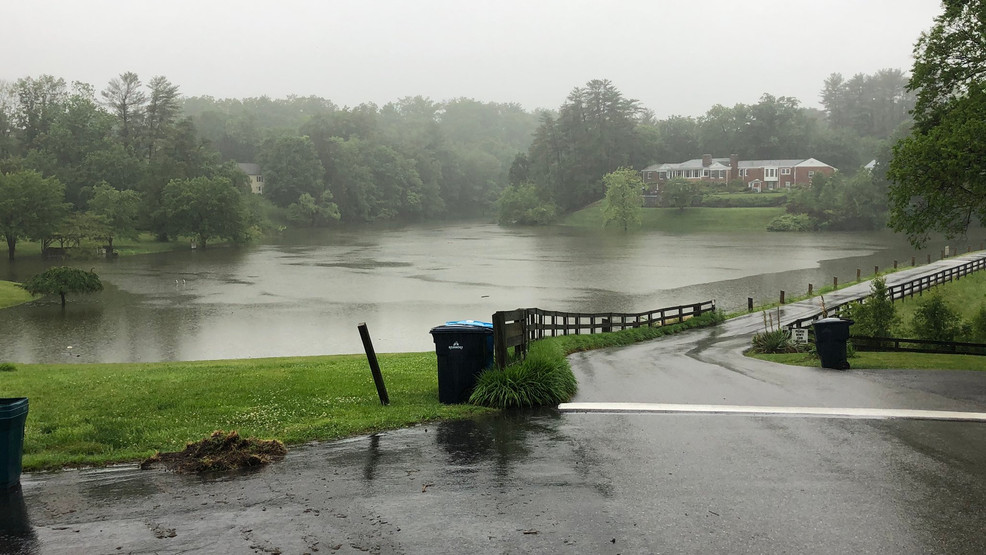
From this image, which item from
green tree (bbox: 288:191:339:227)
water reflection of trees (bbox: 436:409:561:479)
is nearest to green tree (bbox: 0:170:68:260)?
green tree (bbox: 288:191:339:227)

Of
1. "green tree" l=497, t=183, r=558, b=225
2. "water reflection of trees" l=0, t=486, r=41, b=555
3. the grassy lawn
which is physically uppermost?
"green tree" l=497, t=183, r=558, b=225

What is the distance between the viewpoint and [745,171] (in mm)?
147375

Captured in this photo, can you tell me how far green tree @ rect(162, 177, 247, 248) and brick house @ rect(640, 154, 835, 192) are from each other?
79889mm

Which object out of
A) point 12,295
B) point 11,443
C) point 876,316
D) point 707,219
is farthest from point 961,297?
point 707,219

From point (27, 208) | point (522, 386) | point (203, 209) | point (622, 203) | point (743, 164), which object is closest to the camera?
point (522, 386)

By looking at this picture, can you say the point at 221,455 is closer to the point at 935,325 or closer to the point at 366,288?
the point at 935,325

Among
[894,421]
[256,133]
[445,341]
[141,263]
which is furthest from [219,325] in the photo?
[256,133]

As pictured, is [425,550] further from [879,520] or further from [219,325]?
[219,325]

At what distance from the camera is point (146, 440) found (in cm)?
971

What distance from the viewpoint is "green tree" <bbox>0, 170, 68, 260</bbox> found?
77.1 m

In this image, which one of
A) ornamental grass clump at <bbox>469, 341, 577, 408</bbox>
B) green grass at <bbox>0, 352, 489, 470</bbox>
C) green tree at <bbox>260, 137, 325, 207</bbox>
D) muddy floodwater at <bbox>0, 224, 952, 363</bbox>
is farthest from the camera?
green tree at <bbox>260, 137, 325, 207</bbox>

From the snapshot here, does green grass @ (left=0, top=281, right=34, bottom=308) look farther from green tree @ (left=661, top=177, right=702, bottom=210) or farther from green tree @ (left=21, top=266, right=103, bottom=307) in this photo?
green tree @ (left=661, top=177, right=702, bottom=210)

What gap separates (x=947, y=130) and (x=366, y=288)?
3721 cm

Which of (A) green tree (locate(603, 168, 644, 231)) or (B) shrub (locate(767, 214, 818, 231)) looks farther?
(A) green tree (locate(603, 168, 644, 231))
